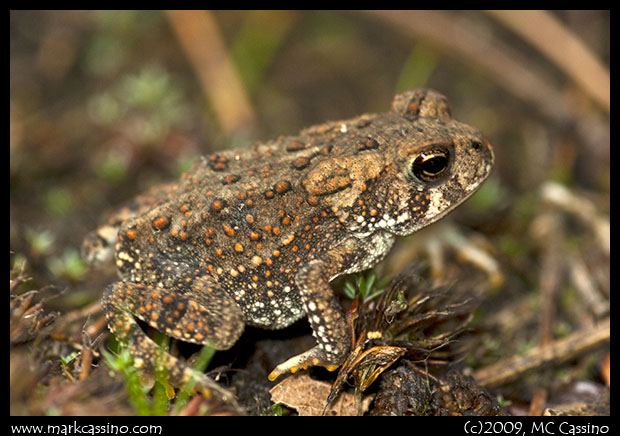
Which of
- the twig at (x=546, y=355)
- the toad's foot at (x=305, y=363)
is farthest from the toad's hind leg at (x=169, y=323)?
the twig at (x=546, y=355)

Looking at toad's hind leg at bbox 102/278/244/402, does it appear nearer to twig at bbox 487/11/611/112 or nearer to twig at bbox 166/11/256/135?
twig at bbox 166/11/256/135

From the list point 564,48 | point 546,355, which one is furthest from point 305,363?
point 564,48

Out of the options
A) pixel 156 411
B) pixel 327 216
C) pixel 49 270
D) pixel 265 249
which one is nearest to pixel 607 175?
pixel 327 216

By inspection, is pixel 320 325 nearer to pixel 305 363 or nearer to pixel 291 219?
pixel 305 363

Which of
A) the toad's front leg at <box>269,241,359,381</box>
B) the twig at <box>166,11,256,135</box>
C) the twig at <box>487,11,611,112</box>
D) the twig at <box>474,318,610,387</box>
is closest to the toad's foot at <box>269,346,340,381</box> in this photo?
the toad's front leg at <box>269,241,359,381</box>

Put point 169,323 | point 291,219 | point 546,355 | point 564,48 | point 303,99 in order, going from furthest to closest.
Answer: point 303,99 < point 564,48 < point 546,355 < point 291,219 < point 169,323

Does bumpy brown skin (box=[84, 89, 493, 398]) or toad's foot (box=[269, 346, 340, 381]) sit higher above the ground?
bumpy brown skin (box=[84, 89, 493, 398])

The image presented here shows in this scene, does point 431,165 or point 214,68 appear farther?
point 214,68

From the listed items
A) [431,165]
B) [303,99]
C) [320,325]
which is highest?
[303,99]

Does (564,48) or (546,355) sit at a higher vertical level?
(564,48)
